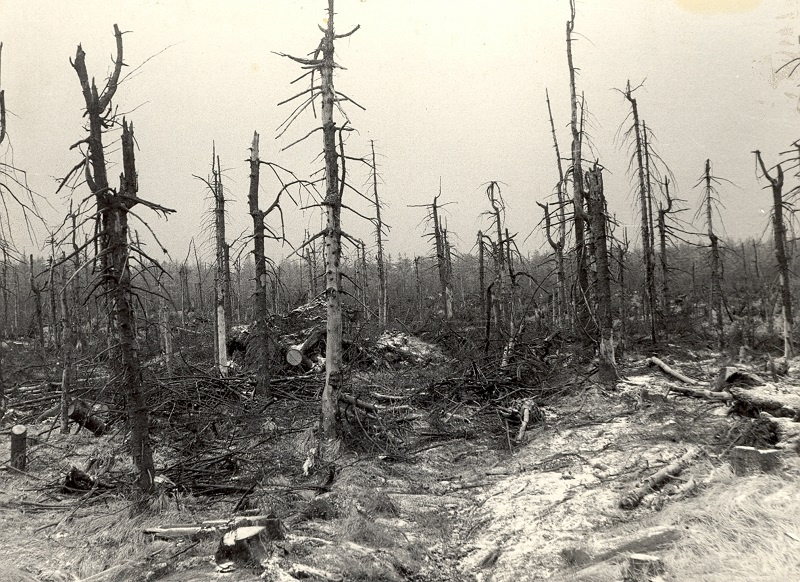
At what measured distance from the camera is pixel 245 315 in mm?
42594

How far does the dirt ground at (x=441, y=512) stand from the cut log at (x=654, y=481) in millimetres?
68

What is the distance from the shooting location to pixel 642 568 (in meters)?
3.71

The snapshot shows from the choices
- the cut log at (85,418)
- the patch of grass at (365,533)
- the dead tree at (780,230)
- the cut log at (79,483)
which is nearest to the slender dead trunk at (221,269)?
the cut log at (85,418)

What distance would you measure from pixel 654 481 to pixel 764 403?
3.00 meters

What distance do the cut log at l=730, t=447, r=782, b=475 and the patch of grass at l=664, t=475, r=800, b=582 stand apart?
0.36 meters

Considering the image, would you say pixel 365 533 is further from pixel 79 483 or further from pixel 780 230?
pixel 780 230

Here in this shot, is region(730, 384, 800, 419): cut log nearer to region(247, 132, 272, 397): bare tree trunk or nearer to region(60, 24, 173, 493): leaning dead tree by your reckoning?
region(60, 24, 173, 493): leaning dead tree

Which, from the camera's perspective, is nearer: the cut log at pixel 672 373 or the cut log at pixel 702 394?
the cut log at pixel 702 394

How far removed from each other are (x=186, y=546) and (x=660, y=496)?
4.99 metres

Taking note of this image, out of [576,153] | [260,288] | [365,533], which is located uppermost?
[576,153]

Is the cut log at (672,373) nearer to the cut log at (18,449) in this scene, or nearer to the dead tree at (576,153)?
the dead tree at (576,153)

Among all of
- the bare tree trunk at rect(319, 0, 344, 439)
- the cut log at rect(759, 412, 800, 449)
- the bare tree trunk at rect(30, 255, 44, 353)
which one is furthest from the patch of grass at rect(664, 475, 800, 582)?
the bare tree trunk at rect(30, 255, 44, 353)

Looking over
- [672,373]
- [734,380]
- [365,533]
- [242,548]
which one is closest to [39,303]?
[242,548]

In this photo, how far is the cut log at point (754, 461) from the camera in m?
5.03
